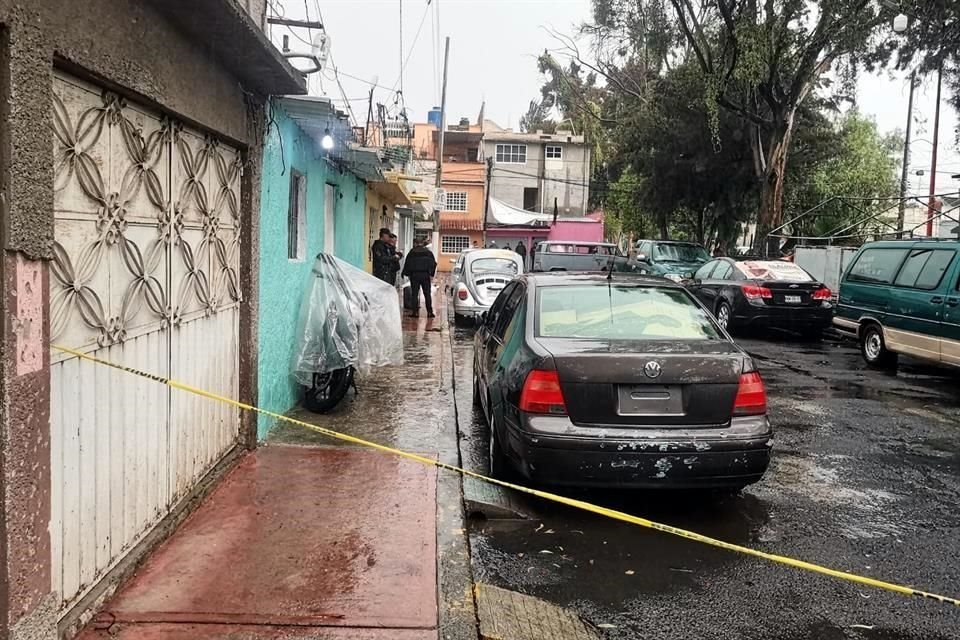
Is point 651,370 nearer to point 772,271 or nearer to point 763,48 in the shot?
point 772,271

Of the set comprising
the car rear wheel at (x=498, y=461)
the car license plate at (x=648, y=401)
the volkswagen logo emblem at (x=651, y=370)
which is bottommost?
the car rear wheel at (x=498, y=461)

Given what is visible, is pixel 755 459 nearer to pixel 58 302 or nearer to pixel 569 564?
pixel 569 564

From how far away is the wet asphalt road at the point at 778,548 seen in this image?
3.80 m

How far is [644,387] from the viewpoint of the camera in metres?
4.79

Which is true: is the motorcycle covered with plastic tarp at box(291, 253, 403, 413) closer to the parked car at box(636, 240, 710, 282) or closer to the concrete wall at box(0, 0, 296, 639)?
the concrete wall at box(0, 0, 296, 639)

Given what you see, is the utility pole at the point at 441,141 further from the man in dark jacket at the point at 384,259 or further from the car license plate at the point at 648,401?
the car license plate at the point at 648,401

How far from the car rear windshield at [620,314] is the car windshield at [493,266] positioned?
956 centimetres

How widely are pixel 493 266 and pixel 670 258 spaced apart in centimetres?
718

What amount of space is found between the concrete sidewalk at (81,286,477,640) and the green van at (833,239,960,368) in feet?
21.8

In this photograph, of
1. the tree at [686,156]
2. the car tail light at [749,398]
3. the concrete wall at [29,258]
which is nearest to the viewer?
the concrete wall at [29,258]

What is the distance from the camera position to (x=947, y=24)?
1617 cm

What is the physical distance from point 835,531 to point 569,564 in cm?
181

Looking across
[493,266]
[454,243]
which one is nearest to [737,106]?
[493,266]

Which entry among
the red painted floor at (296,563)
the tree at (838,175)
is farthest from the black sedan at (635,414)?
the tree at (838,175)
